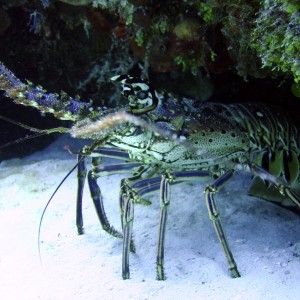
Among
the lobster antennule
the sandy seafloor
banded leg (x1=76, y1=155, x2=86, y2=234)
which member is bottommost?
the sandy seafloor

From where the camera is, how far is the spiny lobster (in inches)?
105

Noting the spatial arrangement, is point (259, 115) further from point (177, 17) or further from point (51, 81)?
point (51, 81)

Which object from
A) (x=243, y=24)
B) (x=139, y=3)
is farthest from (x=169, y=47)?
(x=243, y=24)

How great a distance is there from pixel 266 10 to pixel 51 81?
3593 mm

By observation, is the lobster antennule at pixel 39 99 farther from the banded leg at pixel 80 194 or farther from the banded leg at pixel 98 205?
the banded leg at pixel 98 205

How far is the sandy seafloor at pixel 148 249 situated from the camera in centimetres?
238

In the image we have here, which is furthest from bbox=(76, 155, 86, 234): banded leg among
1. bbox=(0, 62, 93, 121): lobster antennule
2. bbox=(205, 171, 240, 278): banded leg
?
bbox=(205, 171, 240, 278): banded leg

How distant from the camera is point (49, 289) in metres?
2.43

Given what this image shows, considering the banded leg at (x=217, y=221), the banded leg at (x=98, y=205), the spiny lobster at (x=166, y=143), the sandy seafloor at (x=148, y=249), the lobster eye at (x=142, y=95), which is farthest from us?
the banded leg at (x=98, y=205)

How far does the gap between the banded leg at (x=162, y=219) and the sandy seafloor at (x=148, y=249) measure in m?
0.09

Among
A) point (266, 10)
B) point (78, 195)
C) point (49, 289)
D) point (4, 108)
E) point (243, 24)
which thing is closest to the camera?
point (266, 10)

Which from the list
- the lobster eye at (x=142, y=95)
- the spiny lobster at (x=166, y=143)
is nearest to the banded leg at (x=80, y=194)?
the spiny lobster at (x=166, y=143)

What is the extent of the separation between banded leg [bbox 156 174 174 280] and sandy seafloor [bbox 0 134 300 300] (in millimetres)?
92

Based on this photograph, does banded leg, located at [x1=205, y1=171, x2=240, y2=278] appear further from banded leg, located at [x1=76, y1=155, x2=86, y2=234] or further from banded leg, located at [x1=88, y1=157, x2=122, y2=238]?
banded leg, located at [x1=76, y1=155, x2=86, y2=234]
